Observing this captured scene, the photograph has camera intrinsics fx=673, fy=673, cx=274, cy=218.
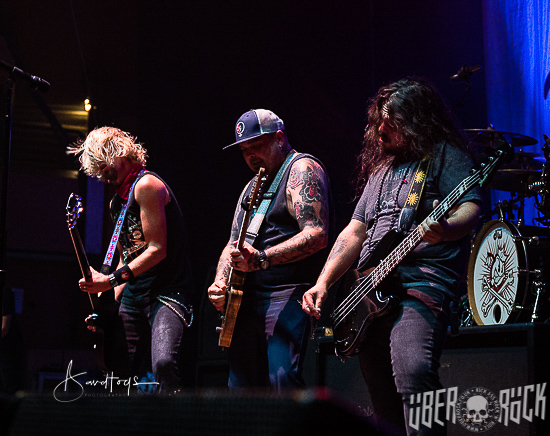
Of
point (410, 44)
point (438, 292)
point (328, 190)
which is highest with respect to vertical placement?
point (410, 44)

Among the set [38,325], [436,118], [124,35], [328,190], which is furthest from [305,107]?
[38,325]

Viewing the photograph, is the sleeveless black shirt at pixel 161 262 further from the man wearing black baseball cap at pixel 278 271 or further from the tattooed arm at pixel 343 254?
the tattooed arm at pixel 343 254

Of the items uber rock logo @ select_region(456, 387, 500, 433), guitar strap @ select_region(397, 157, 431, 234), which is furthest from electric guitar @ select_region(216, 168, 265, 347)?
uber rock logo @ select_region(456, 387, 500, 433)

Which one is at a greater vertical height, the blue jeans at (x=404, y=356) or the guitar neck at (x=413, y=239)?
the guitar neck at (x=413, y=239)

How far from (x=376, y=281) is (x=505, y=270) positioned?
2759 mm

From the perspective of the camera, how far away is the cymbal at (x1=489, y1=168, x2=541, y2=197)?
17.7 ft

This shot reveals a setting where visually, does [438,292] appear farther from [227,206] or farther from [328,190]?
[227,206]

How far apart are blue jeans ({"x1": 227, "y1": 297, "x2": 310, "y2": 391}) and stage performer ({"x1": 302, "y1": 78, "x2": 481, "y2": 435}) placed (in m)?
0.24

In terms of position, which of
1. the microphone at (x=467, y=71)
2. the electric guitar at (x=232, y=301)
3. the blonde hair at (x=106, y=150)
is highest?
the microphone at (x=467, y=71)

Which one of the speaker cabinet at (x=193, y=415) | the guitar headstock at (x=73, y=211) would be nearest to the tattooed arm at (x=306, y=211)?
the guitar headstock at (x=73, y=211)

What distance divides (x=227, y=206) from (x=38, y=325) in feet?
23.7

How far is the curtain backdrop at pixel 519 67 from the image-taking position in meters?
5.84

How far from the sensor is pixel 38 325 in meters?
12.1

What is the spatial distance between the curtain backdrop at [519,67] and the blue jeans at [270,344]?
3498 millimetres
